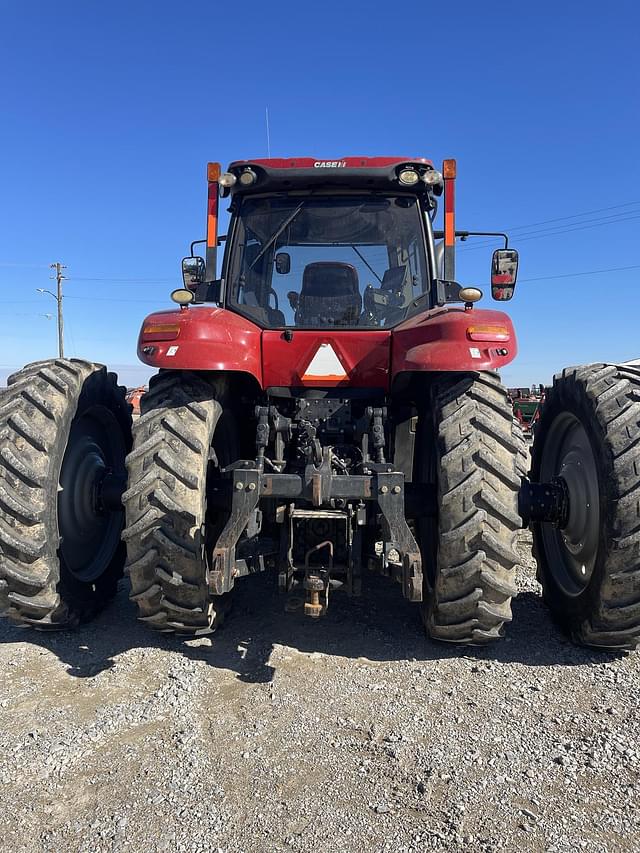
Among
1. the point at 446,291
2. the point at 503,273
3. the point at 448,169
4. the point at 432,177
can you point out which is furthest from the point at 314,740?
the point at 448,169

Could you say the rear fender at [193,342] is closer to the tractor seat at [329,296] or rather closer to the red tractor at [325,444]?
the red tractor at [325,444]

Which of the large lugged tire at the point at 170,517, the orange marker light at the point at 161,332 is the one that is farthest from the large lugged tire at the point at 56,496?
the orange marker light at the point at 161,332

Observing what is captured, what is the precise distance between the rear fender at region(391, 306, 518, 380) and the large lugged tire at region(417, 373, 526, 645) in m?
0.22

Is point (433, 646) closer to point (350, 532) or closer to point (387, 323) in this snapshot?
point (350, 532)

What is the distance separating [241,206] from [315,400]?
4.84 ft

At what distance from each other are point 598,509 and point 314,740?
1931mm

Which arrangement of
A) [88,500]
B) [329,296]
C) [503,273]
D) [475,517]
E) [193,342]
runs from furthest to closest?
[503,273] → [329,296] → [88,500] → [193,342] → [475,517]

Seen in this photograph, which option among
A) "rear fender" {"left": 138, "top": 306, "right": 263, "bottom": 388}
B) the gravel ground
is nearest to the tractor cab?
"rear fender" {"left": 138, "top": 306, "right": 263, "bottom": 388}

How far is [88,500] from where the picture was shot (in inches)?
149

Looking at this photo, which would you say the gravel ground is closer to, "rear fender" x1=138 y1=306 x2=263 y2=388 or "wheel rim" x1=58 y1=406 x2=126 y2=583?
"wheel rim" x1=58 y1=406 x2=126 y2=583

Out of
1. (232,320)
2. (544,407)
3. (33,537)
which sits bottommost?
(33,537)

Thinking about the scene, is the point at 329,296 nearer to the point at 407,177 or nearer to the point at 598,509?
the point at 407,177

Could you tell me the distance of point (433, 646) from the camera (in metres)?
3.47

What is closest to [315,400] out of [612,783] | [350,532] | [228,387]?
[228,387]
